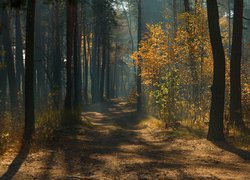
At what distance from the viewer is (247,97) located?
Result: 16672 millimetres

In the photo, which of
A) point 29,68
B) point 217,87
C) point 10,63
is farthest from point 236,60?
point 10,63

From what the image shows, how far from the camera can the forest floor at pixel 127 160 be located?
26.8ft

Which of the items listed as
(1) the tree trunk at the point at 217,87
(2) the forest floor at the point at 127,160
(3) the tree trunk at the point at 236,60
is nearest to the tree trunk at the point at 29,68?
(2) the forest floor at the point at 127,160

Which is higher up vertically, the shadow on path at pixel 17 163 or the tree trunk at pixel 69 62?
the tree trunk at pixel 69 62

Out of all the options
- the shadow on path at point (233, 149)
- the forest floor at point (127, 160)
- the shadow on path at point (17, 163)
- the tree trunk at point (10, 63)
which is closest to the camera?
the shadow on path at point (17, 163)

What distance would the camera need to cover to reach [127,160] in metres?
9.88

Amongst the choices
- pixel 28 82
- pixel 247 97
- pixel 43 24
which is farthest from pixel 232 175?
pixel 43 24

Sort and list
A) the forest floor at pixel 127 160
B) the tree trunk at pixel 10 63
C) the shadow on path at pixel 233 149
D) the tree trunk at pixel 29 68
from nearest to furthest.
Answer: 1. the forest floor at pixel 127 160
2. the shadow on path at pixel 233 149
3. the tree trunk at pixel 29 68
4. the tree trunk at pixel 10 63

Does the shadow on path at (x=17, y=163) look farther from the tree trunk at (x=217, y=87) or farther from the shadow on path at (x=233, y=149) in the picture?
the tree trunk at (x=217, y=87)

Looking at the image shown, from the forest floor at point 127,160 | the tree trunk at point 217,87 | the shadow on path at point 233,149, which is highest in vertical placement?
the tree trunk at point 217,87

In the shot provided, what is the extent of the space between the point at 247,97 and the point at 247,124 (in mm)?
2224

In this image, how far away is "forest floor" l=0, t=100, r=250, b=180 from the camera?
8.18 metres

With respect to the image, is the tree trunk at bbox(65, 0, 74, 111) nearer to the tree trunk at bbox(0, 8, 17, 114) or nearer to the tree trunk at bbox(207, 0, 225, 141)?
the tree trunk at bbox(0, 8, 17, 114)

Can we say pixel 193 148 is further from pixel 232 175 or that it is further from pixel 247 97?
pixel 247 97
